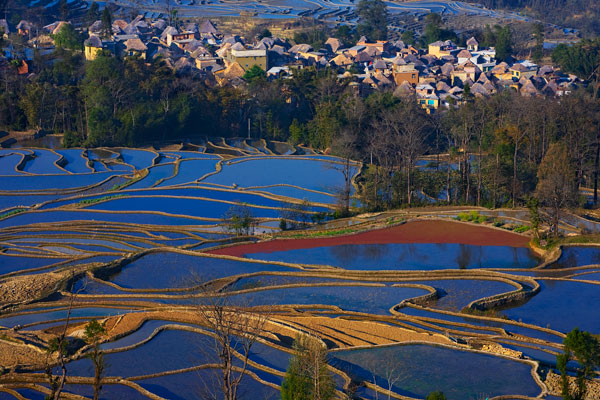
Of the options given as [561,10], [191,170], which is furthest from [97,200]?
[561,10]

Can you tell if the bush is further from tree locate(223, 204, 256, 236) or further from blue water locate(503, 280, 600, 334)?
tree locate(223, 204, 256, 236)

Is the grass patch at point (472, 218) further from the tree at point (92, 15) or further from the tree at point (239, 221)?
the tree at point (92, 15)

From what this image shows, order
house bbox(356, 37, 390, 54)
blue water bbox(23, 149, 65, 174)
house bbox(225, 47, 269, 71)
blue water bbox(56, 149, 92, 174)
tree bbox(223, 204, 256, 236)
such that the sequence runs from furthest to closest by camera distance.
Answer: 1. house bbox(356, 37, 390, 54)
2. house bbox(225, 47, 269, 71)
3. blue water bbox(56, 149, 92, 174)
4. blue water bbox(23, 149, 65, 174)
5. tree bbox(223, 204, 256, 236)

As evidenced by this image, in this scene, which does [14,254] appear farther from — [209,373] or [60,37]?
[60,37]

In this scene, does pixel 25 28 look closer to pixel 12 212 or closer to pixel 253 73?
pixel 253 73

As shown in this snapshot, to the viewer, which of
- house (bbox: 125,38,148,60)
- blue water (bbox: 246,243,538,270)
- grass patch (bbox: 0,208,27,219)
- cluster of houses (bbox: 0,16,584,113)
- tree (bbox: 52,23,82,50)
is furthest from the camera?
house (bbox: 125,38,148,60)

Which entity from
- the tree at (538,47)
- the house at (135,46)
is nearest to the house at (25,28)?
the house at (135,46)

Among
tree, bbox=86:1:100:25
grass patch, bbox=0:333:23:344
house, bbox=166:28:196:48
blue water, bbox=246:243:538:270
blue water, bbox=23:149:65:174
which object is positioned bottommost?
blue water, bbox=246:243:538:270

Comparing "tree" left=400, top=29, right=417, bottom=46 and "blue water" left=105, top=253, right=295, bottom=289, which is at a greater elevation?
"tree" left=400, top=29, right=417, bottom=46

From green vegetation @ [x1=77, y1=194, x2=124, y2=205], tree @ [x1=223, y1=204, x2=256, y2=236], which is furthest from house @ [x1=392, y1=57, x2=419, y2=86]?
tree @ [x1=223, y1=204, x2=256, y2=236]
